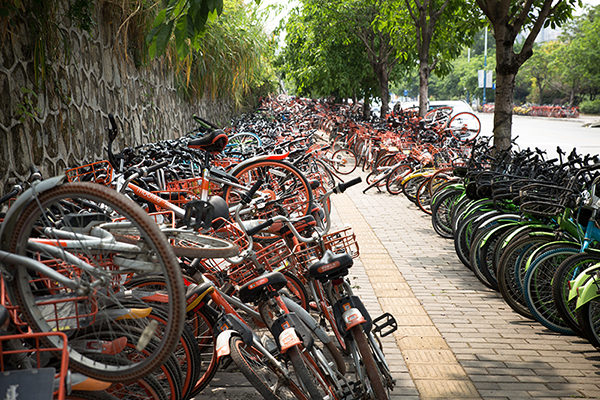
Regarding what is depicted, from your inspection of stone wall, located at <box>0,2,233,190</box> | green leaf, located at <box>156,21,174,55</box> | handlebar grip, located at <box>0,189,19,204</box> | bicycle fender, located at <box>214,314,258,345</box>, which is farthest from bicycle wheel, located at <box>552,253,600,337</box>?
stone wall, located at <box>0,2,233,190</box>

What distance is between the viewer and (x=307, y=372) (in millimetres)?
2270

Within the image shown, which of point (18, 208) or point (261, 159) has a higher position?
point (18, 208)

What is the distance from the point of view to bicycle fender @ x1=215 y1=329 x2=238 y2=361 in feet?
7.37

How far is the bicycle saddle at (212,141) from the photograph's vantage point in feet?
15.9

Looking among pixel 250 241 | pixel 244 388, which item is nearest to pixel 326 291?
pixel 250 241

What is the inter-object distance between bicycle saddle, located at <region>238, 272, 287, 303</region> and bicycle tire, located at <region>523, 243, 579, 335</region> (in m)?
2.38

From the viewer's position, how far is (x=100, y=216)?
2041 mm

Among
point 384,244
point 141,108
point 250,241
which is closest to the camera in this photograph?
point 250,241

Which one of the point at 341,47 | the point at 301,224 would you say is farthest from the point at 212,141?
the point at 341,47

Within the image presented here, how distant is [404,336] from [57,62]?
454 centimetres

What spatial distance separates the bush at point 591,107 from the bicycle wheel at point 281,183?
45167 millimetres

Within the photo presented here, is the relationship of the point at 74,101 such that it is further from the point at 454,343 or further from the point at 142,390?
the point at 454,343

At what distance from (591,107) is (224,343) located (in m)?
48.9

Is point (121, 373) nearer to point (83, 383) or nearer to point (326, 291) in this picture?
point (83, 383)
